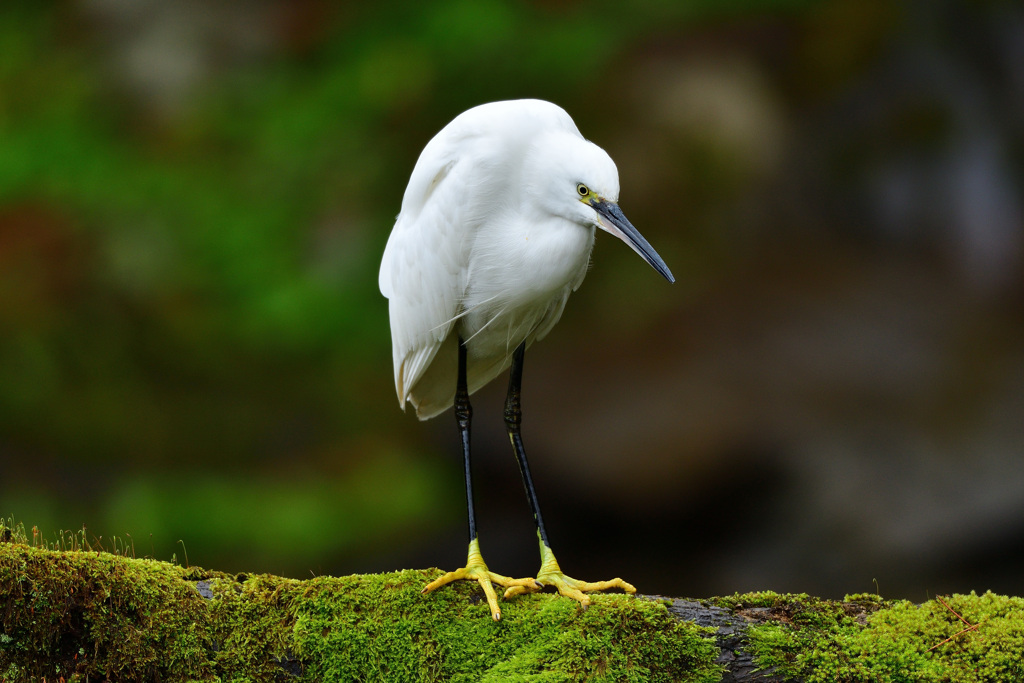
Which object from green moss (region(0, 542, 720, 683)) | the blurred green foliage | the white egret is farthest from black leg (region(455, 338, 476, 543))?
the blurred green foliage

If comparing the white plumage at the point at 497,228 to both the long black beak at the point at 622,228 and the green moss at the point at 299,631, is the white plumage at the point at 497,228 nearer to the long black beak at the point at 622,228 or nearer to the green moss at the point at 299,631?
the long black beak at the point at 622,228

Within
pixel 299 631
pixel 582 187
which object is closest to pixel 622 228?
pixel 582 187

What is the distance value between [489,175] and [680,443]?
250 cm

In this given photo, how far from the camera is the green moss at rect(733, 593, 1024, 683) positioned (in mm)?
1724

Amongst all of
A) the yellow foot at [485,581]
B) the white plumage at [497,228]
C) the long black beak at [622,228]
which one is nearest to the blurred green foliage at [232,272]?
the white plumage at [497,228]

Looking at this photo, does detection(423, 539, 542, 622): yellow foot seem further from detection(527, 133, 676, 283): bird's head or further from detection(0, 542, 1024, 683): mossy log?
detection(527, 133, 676, 283): bird's head

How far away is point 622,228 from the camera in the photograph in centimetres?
203

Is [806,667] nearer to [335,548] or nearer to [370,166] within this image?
[335,548]

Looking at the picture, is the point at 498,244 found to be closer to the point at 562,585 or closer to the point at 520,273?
the point at 520,273

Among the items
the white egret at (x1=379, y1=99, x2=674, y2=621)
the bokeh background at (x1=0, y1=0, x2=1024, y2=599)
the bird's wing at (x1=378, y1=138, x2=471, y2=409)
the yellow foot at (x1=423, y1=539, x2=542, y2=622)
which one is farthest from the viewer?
the bokeh background at (x1=0, y1=0, x2=1024, y2=599)

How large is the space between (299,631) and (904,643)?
1215mm

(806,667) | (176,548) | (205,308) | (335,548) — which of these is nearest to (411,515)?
(335,548)

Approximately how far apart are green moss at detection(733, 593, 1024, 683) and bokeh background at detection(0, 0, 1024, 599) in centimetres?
231

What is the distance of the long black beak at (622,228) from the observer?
2.03 meters
